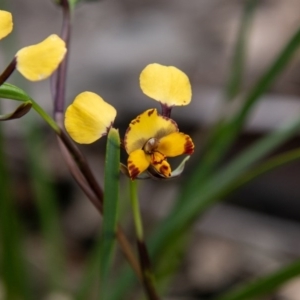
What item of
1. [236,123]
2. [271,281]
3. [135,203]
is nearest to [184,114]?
[236,123]

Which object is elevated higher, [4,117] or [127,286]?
[4,117]

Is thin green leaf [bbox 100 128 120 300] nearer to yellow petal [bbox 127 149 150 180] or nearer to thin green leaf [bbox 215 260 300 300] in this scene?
yellow petal [bbox 127 149 150 180]

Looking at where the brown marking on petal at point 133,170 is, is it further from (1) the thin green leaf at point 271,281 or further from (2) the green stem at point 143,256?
(1) the thin green leaf at point 271,281

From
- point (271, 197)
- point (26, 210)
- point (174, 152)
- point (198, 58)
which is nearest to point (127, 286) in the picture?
point (174, 152)

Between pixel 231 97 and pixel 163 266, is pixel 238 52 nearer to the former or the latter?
pixel 231 97

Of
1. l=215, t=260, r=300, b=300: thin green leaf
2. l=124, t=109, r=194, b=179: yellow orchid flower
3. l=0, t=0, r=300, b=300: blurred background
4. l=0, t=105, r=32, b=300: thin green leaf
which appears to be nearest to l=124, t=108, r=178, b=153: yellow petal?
l=124, t=109, r=194, b=179: yellow orchid flower

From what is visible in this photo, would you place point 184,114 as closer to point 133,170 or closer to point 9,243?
point 9,243
